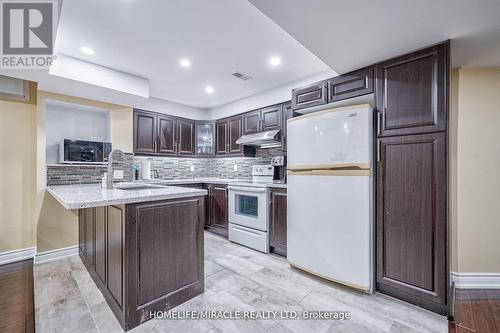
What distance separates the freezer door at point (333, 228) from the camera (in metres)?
2.10

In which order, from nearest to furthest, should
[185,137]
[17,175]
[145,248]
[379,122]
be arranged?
[145,248] → [379,122] → [17,175] → [185,137]

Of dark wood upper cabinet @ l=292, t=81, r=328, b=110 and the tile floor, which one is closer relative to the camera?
the tile floor

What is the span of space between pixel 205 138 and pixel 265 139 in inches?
70.4

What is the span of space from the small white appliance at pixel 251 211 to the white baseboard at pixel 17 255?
8.56 ft

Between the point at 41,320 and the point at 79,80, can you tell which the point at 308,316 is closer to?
the point at 41,320

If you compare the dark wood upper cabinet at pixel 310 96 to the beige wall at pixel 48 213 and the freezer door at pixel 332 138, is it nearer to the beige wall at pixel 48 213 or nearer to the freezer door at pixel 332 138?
the freezer door at pixel 332 138

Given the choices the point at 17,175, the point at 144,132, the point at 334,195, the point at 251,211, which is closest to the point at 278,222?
the point at 251,211

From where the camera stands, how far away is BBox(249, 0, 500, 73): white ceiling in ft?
4.79

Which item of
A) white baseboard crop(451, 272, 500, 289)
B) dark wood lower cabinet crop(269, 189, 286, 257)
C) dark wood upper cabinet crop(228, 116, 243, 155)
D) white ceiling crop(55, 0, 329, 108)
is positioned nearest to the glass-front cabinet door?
dark wood upper cabinet crop(228, 116, 243, 155)

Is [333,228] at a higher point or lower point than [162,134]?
lower

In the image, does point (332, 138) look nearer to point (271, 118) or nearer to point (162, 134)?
point (271, 118)

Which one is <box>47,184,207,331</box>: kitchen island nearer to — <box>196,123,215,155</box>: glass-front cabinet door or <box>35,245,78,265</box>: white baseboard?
<box>35,245,78,265</box>: white baseboard

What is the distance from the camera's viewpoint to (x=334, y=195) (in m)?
2.25

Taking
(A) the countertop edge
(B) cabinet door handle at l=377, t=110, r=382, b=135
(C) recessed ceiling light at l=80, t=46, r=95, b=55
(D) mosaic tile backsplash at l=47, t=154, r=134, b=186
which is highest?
(C) recessed ceiling light at l=80, t=46, r=95, b=55
